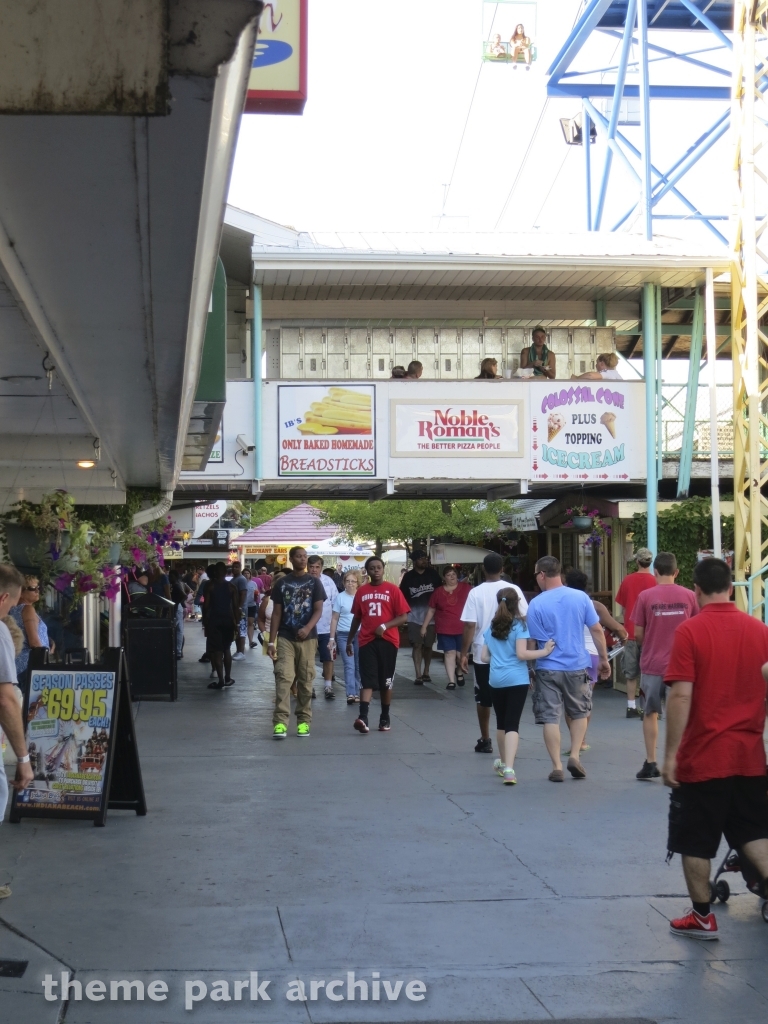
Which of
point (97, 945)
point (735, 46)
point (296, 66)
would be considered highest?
point (735, 46)

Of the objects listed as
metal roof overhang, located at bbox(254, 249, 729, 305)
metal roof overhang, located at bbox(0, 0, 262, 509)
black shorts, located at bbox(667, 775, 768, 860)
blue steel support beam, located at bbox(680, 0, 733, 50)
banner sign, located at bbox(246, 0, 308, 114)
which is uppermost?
blue steel support beam, located at bbox(680, 0, 733, 50)

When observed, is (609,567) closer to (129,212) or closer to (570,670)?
(570,670)

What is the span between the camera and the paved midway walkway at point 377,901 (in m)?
4.67

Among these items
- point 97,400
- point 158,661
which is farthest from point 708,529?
point 97,400

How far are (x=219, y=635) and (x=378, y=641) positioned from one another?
214 inches

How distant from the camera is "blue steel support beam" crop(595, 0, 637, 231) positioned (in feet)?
77.6

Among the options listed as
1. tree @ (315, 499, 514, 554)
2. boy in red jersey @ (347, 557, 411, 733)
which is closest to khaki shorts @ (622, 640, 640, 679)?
boy in red jersey @ (347, 557, 411, 733)

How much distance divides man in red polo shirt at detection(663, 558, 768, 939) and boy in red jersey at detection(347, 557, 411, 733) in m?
6.99

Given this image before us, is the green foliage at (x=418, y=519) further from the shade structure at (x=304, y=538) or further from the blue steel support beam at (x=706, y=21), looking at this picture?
the blue steel support beam at (x=706, y=21)

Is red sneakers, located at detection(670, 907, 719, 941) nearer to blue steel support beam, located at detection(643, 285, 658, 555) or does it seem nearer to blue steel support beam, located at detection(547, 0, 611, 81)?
blue steel support beam, located at detection(643, 285, 658, 555)

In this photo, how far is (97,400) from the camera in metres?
7.74

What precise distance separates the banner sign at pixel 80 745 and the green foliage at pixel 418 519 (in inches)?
725

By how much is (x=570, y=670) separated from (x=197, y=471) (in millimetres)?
8155

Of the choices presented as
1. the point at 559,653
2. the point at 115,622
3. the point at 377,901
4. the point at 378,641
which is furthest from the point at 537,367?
the point at 377,901
